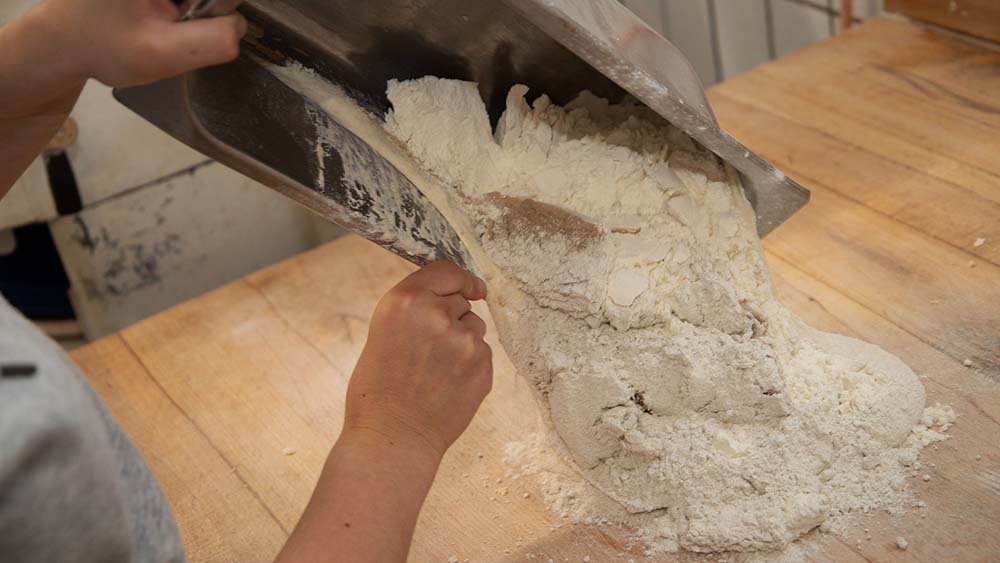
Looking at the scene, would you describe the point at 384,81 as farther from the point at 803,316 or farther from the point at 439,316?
the point at 803,316

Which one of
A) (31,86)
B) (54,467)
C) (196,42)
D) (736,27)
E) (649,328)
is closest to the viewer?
(54,467)

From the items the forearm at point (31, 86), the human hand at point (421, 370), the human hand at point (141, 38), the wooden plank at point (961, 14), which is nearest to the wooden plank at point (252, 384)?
the human hand at point (421, 370)

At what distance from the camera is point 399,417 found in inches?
30.6

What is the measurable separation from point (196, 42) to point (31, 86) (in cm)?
22

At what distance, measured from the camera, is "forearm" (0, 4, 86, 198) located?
2.39 feet

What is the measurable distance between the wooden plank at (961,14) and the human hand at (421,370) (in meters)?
0.95

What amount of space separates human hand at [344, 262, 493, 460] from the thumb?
251mm

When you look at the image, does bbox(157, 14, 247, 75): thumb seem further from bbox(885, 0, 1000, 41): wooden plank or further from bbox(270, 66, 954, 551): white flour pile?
bbox(885, 0, 1000, 41): wooden plank

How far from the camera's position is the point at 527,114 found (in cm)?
90

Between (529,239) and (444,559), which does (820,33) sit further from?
(444,559)

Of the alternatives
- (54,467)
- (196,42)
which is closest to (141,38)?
(196,42)

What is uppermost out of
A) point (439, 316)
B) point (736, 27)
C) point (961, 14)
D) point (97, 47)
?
point (97, 47)

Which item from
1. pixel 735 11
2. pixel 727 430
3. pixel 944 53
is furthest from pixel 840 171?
pixel 735 11

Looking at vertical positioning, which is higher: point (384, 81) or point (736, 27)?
point (384, 81)
